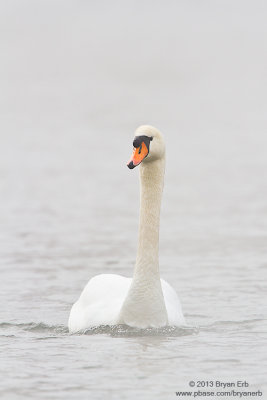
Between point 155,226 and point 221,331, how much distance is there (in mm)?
1073

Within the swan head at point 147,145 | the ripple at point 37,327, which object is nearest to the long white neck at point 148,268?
the swan head at point 147,145

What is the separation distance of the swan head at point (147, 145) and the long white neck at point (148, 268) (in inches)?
6.8

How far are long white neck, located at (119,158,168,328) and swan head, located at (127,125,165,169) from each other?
17cm

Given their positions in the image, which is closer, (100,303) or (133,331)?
(133,331)

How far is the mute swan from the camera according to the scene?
11.2 metres

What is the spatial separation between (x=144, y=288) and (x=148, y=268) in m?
0.22

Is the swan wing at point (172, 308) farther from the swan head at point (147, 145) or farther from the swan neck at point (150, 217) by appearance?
the swan head at point (147, 145)

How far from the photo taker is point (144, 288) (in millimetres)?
11344

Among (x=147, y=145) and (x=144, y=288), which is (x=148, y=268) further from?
(x=147, y=145)

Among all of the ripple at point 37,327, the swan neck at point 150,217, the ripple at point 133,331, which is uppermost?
the swan neck at point 150,217

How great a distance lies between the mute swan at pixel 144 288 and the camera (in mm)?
11242

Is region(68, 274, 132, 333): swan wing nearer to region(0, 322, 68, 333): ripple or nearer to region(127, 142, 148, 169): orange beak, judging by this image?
region(0, 322, 68, 333): ripple

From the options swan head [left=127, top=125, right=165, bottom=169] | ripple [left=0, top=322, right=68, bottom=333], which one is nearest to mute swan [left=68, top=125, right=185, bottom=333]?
swan head [left=127, top=125, right=165, bottom=169]

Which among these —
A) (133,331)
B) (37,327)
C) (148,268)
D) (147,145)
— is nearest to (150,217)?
(148,268)
